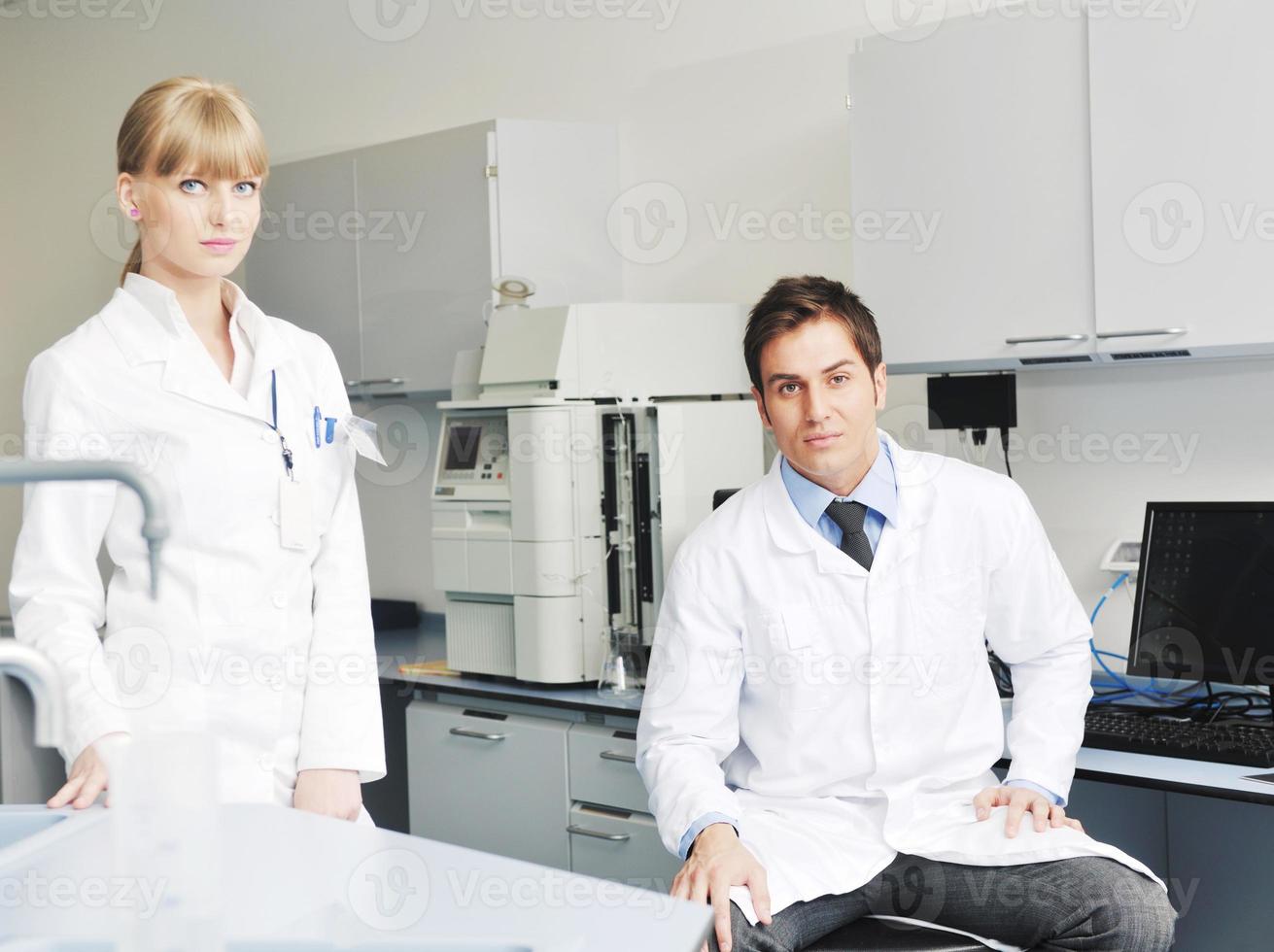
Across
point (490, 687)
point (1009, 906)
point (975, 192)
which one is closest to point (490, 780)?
point (490, 687)

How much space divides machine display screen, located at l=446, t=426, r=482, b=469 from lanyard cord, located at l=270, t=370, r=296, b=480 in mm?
1262

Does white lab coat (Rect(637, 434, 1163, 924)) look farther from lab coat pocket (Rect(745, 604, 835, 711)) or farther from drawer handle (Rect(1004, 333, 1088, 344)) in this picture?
drawer handle (Rect(1004, 333, 1088, 344))

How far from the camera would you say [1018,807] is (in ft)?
6.03

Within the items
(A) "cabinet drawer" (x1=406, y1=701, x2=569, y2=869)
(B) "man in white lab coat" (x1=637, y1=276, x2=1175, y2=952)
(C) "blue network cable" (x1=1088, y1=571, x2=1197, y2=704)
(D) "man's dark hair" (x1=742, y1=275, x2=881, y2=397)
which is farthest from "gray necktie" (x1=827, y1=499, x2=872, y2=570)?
(A) "cabinet drawer" (x1=406, y1=701, x2=569, y2=869)

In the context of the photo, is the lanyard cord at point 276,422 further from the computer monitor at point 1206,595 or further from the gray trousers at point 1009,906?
the computer monitor at point 1206,595

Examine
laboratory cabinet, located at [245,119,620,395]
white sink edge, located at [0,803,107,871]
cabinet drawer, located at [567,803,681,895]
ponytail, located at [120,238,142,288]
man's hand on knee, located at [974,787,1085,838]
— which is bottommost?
cabinet drawer, located at [567,803,681,895]

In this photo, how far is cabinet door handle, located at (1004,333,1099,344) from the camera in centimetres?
235

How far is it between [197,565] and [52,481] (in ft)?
2.24

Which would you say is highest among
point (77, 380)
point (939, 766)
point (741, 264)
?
point (741, 264)

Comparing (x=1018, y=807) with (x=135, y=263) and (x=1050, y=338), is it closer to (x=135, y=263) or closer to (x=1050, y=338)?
(x=1050, y=338)

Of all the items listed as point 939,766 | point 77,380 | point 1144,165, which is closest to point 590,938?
point 77,380

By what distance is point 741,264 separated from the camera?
3232 millimetres

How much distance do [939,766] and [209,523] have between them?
3.55 ft

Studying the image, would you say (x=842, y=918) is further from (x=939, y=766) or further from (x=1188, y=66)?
(x=1188, y=66)
